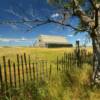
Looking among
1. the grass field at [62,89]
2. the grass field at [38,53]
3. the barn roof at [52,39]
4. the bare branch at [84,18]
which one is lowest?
the grass field at [62,89]

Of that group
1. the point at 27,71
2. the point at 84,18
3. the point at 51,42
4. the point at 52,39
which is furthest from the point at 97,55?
the point at 52,39

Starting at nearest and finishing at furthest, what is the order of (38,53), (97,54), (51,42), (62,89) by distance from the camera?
(62,89)
(97,54)
(38,53)
(51,42)

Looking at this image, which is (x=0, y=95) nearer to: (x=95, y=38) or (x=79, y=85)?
(x=79, y=85)

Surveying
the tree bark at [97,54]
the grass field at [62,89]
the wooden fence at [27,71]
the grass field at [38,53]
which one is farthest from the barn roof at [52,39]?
the grass field at [62,89]

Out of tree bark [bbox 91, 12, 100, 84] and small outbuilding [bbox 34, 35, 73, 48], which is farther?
small outbuilding [bbox 34, 35, 73, 48]

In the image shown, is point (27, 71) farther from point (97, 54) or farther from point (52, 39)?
point (52, 39)

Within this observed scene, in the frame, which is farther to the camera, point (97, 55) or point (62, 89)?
point (97, 55)

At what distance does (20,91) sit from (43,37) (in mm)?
77776

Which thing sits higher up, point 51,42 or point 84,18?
point 51,42

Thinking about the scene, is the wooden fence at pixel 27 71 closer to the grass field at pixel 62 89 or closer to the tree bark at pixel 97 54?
the grass field at pixel 62 89

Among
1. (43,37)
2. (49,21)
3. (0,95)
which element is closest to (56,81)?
(49,21)

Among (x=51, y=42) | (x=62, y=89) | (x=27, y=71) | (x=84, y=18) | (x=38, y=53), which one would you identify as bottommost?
(x=62, y=89)

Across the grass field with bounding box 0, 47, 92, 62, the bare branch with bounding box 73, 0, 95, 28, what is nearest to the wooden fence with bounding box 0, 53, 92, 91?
the bare branch with bounding box 73, 0, 95, 28

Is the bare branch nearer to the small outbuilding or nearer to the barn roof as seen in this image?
the small outbuilding
